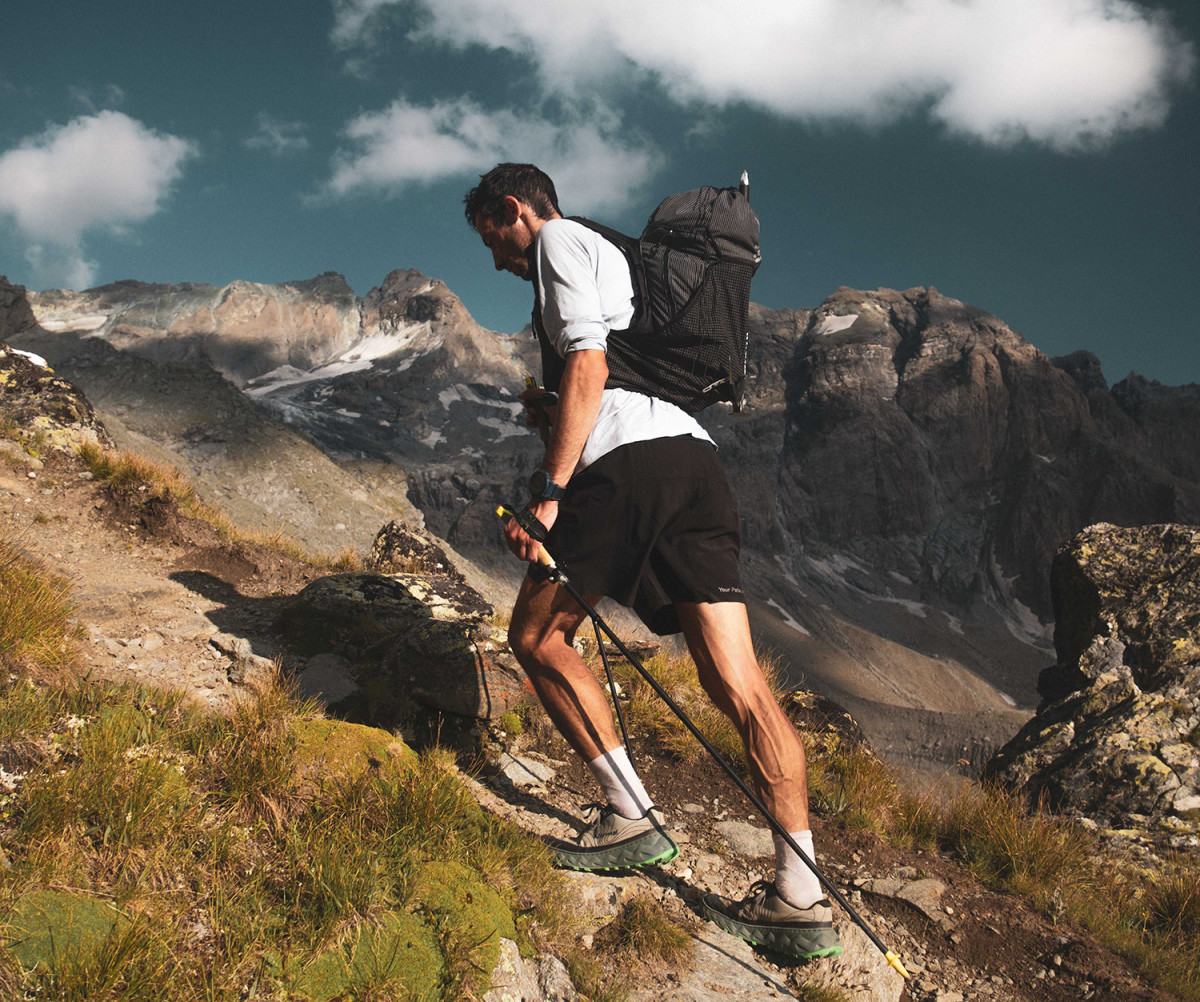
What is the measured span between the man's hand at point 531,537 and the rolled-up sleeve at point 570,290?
2.28 feet

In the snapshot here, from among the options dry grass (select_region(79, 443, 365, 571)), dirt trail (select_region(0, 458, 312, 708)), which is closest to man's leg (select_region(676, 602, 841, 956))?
dirt trail (select_region(0, 458, 312, 708))

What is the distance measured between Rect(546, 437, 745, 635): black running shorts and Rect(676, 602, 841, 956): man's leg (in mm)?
146

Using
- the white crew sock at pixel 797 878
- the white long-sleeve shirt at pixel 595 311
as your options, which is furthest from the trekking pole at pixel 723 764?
the white long-sleeve shirt at pixel 595 311

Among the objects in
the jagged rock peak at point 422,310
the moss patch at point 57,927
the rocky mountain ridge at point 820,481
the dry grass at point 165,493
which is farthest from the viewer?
the jagged rock peak at point 422,310

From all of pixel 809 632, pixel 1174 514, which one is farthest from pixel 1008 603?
pixel 809 632

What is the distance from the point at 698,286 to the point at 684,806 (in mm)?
3349

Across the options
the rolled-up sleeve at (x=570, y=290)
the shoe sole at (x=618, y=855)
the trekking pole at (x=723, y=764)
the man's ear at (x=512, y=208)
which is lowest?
the shoe sole at (x=618, y=855)

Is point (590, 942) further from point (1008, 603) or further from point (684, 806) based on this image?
point (1008, 603)

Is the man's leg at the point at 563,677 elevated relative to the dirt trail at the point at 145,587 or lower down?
elevated

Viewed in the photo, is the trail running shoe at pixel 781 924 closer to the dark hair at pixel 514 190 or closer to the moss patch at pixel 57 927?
the moss patch at pixel 57 927

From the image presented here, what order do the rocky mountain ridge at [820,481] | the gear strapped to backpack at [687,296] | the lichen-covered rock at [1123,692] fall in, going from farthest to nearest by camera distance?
the rocky mountain ridge at [820,481], the lichen-covered rock at [1123,692], the gear strapped to backpack at [687,296]

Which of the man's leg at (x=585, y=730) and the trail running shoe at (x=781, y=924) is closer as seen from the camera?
the trail running shoe at (x=781, y=924)

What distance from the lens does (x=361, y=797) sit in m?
3.05

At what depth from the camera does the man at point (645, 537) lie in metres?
3.16
